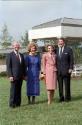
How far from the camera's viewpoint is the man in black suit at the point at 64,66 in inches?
503

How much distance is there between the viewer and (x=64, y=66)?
504 inches

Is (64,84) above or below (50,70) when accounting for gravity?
below

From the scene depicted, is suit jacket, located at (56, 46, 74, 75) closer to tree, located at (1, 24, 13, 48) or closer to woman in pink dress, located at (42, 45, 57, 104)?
woman in pink dress, located at (42, 45, 57, 104)

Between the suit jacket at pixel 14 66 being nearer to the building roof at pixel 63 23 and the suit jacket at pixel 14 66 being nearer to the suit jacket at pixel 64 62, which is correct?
the suit jacket at pixel 64 62

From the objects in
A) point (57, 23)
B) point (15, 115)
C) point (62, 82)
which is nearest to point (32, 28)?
point (57, 23)

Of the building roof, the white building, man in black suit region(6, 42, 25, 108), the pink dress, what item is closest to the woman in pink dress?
the pink dress

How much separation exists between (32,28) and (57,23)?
298cm

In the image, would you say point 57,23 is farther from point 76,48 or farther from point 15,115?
point 15,115

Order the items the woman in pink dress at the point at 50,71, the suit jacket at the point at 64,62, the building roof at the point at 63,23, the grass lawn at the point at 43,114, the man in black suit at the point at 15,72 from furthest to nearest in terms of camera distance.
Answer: the building roof at the point at 63,23 → the suit jacket at the point at 64,62 → the woman in pink dress at the point at 50,71 → the man in black suit at the point at 15,72 → the grass lawn at the point at 43,114

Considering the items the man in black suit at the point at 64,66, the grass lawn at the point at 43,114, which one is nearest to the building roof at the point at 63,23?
the man in black suit at the point at 64,66

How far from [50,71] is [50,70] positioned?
0.03 m

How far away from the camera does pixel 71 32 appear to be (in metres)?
32.4

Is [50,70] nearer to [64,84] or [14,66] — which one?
[64,84]

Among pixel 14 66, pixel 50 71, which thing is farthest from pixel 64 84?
pixel 14 66
